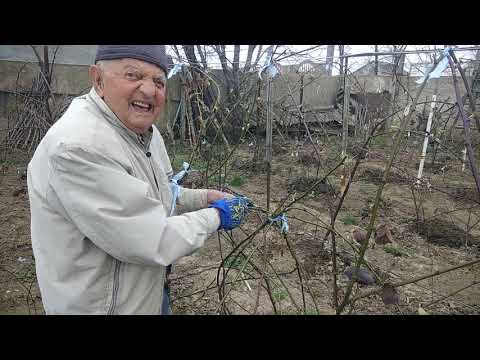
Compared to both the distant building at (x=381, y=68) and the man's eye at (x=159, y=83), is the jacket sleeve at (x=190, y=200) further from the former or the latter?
the distant building at (x=381, y=68)

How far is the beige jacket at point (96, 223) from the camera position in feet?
3.75

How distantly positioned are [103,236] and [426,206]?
542 cm

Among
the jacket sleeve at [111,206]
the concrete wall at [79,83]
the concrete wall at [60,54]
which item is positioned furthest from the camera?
the concrete wall at [60,54]

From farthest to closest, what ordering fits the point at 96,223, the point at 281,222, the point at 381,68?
the point at 381,68
the point at 281,222
the point at 96,223

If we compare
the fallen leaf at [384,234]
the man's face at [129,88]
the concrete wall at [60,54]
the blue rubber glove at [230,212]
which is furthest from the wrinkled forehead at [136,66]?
the concrete wall at [60,54]

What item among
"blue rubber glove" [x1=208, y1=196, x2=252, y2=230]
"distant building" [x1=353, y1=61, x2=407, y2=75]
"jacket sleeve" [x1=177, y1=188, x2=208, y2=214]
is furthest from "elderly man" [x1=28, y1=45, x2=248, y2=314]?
"distant building" [x1=353, y1=61, x2=407, y2=75]

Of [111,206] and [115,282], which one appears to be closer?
[111,206]

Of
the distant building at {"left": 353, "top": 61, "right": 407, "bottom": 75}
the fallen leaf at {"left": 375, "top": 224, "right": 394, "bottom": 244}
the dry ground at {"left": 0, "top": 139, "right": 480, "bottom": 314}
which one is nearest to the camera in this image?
the fallen leaf at {"left": 375, "top": 224, "right": 394, "bottom": 244}

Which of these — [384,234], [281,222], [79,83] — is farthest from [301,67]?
[281,222]

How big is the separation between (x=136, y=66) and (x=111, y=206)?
22.3 inches

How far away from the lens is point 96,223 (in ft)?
3.75

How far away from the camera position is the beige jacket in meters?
1.14

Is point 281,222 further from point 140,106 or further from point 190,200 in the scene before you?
point 140,106

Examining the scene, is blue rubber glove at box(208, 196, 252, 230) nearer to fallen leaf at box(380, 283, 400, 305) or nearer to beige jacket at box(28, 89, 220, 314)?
beige jacket at box(28, 89, 220, 314)
